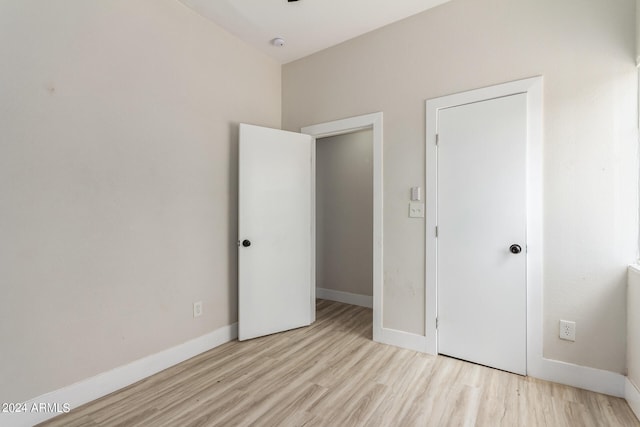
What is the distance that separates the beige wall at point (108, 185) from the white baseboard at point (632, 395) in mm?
2948

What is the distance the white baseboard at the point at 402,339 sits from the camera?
256 centimetres

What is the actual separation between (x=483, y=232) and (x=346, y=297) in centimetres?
225

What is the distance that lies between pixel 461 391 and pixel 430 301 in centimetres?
69

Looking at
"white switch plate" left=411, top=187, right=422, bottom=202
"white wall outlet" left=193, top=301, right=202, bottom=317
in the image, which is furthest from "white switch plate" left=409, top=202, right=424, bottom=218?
"white wall outlet" left=193, top=301, right=202, bottom=317

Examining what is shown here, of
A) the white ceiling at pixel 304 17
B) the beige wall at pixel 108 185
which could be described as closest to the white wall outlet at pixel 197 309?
the beige wall at pixel 108 185

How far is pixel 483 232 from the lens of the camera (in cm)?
230

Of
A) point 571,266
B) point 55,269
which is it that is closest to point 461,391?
point 571,266

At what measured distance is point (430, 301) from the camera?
2516mm

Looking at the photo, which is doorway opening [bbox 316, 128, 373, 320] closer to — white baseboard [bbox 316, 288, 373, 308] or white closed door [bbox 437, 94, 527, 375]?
white baseboard [bbox 316, 288, 373, 308]

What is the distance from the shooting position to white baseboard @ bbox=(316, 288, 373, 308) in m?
3.89

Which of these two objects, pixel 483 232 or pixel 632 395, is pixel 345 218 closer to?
pixel 483 232

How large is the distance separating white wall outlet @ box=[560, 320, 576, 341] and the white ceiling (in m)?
2.63

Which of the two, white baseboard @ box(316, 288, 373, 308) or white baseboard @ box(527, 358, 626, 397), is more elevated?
white baseboard @ box(527, 358, 626, 397)

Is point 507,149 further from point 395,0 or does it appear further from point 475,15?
point 395,0
